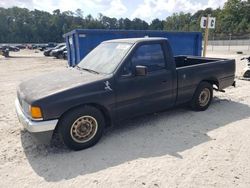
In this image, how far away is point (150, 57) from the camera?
15.8 ft

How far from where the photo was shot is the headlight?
3.61m

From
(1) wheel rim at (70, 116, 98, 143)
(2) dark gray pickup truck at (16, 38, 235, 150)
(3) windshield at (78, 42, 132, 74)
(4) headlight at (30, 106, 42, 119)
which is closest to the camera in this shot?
(4) headlight at (30, 106, 42, 119)

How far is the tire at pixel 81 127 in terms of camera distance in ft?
12.6

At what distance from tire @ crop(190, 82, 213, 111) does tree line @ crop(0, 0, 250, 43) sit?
69.7 m

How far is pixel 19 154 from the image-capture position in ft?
13.1

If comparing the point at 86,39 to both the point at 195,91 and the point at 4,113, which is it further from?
the point at 195,91

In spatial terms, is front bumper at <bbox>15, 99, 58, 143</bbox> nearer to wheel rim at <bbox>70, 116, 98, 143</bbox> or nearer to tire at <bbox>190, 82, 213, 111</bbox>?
wheel rim at <bbox>70, 116, 98, 143</bbox>

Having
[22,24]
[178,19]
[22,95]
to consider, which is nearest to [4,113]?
[22,95]

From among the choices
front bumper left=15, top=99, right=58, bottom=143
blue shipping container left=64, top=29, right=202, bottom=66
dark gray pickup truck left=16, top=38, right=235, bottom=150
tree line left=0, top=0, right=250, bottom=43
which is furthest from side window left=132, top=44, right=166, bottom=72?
tree line left=0, top=0, right=250, bottom=43

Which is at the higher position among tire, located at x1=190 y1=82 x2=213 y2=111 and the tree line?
the tree line

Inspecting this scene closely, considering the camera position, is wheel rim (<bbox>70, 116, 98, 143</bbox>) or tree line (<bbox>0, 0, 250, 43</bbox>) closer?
wheel rim (<bbox>70, 116, 98, 143</bbox>)

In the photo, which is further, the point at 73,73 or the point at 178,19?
the point at 178,19

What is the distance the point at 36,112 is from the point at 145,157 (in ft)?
5.82

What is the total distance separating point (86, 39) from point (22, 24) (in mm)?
102043
